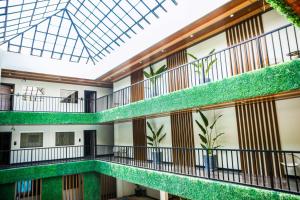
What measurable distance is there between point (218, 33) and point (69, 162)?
10470 mm

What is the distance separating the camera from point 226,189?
602 centimetres

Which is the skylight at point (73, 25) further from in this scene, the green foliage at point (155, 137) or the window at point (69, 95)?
the green foliage at point (155, 137)

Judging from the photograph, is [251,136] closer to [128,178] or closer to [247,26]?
[247,26]

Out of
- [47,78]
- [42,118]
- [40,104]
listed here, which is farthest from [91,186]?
[47,78]

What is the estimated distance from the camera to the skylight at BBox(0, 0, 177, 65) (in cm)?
1096

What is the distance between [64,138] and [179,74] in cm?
930

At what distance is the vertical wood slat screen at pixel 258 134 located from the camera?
7.29 m

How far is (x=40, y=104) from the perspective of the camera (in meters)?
14.7

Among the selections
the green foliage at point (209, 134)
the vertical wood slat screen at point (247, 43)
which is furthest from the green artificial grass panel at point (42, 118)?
the vertical wood slat screen at point (247, 43)

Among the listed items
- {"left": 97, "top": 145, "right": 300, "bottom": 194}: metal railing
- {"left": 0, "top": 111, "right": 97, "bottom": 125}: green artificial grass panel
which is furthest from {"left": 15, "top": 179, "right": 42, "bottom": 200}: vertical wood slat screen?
{"left": 97, "top": 145, "right": 300, "bottom": 194}: metal railing

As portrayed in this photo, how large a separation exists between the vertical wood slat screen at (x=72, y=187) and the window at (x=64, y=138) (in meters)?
2.32

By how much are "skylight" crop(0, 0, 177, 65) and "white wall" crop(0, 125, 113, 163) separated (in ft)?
16.1

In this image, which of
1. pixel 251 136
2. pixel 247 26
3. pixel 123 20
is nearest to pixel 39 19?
pixel 123 20

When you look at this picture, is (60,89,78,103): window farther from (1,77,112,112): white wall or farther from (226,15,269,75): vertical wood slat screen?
(226,15,269,75): vertical wood slat screen
